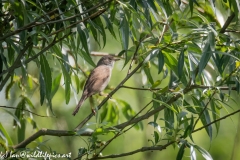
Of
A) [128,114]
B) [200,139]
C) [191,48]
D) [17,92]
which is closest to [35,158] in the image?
[191,48]

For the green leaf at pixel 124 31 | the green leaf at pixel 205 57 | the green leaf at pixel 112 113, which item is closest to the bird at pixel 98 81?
the green leaf at pixel 112 113

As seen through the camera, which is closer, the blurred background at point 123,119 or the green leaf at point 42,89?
the green leaf at point 42,89

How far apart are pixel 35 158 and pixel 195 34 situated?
3.79 ft

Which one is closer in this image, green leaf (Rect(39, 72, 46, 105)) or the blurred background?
green leaf (Rect(39, 72, 46, 105))

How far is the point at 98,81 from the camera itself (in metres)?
4.24

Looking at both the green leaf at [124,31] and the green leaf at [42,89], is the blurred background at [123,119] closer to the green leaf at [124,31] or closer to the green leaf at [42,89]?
the green leaf at [42,89]

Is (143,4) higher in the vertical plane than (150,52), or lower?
higher

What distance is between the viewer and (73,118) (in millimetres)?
5738

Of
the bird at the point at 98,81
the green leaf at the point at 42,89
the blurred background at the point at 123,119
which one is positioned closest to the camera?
the green leaf at the point at 42,89

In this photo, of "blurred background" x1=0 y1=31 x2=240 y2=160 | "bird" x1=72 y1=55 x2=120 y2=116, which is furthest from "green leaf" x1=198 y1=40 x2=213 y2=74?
"blurred background" x1=0 y1=31 x2=240 y2=160

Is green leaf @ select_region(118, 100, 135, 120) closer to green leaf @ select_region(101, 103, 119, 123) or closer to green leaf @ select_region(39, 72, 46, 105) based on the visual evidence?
green leaf @ select_region(101, 103, 119, 123)

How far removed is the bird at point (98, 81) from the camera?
423 cm

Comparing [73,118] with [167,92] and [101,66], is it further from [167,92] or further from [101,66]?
[167,92]

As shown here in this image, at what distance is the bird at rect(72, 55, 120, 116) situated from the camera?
13.9 ft
